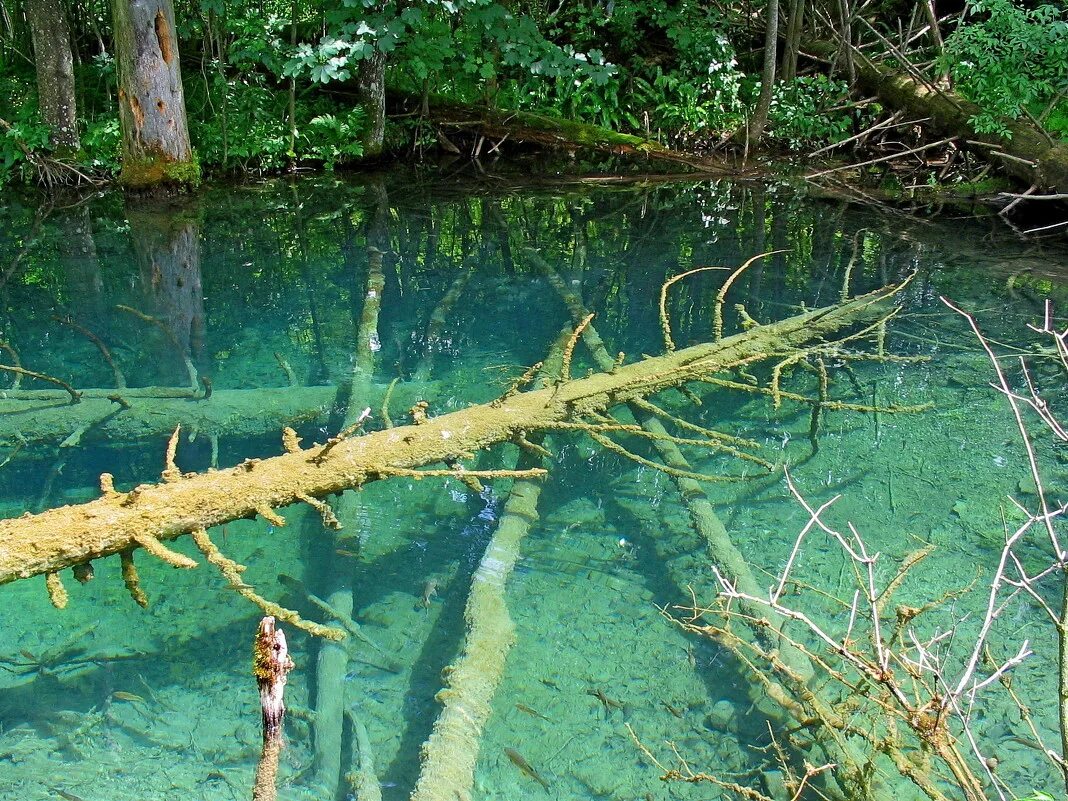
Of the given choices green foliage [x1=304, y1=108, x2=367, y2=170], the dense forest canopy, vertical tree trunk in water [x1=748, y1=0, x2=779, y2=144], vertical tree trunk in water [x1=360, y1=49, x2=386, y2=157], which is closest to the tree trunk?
the dense forest canopy

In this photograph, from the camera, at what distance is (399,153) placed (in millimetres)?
12852

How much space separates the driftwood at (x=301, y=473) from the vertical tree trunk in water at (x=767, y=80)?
26.5 feet

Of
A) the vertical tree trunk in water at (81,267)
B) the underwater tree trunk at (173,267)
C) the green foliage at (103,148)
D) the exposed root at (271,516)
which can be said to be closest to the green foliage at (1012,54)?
the underwater tree trunk at (173,267)

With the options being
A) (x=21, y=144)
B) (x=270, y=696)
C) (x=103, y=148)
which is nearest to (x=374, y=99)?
(x=103, y=148)

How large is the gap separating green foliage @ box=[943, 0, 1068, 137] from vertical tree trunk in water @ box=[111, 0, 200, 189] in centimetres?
918

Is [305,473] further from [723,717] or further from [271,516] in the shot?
[723,717]

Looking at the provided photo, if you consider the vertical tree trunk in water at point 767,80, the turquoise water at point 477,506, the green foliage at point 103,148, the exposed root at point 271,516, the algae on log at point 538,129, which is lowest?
the turquoise water at point 477,506

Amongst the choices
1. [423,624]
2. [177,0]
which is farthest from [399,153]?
[423,624]

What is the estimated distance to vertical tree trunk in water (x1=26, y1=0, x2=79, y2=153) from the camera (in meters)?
10.2

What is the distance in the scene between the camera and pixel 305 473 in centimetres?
329

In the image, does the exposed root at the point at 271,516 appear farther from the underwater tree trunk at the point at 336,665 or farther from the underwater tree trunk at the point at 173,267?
the underwater tree trunk at the point at 173,267

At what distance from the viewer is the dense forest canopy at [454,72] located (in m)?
10.0

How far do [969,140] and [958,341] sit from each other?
18.8 ft

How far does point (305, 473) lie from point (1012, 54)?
1010 cm
